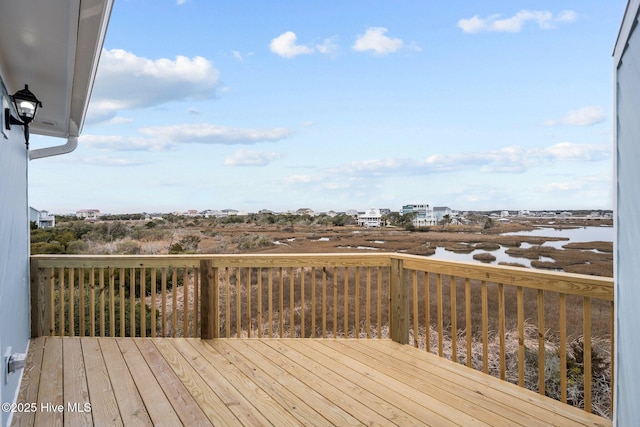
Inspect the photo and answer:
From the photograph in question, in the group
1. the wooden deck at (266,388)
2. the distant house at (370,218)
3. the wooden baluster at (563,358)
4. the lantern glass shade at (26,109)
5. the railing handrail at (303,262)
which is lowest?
the wooden deck at (266,388)

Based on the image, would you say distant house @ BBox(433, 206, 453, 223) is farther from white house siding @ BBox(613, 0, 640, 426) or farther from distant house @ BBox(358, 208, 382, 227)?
white house siding @ BBox(613, 0, 640, 426)

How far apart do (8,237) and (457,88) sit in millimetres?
6084

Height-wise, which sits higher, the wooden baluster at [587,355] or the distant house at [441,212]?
the distant house at [441,212]

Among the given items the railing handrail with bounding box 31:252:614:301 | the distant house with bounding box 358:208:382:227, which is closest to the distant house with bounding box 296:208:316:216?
the distant house with bounding box 358:208:382:227

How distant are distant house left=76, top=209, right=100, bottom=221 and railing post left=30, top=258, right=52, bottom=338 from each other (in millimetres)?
3026

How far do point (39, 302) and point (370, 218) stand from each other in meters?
4.21

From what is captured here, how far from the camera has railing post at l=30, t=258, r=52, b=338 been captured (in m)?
3.69

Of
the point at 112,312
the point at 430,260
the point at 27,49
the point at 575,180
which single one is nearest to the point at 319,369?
the point at 430,260

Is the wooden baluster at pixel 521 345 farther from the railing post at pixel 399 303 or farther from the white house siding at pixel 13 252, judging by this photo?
the white house siding at pixel 13 252

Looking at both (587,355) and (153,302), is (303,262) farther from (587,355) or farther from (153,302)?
(587,355)

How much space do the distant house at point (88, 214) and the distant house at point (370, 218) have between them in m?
4.73

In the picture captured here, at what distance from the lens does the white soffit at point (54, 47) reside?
1.83 metres

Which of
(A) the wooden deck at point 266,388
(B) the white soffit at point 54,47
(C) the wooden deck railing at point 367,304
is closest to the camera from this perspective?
(B) the white soffit at point 54,47

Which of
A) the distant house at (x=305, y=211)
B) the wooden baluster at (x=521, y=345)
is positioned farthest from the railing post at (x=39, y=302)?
the wooden baluster at (x=521, y=345)
